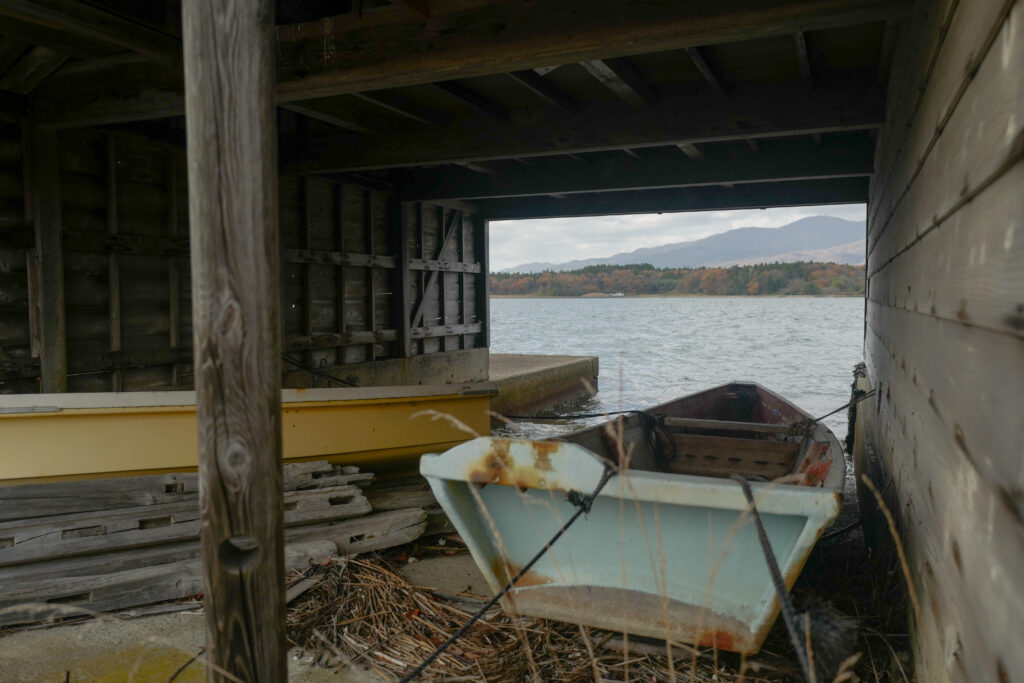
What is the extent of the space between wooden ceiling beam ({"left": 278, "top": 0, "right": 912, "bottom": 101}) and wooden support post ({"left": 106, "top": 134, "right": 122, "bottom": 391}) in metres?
2.29

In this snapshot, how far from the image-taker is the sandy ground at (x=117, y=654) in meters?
3.00

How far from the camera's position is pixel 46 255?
4938 millimetres

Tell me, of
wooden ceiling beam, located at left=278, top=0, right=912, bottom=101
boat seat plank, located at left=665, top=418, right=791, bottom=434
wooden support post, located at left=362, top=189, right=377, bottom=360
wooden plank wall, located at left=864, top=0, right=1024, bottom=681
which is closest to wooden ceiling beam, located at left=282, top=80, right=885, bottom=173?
wooden support post, located at left=362, top=189, right=377, bottom=360

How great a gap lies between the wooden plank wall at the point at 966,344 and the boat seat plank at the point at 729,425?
205 centimetres

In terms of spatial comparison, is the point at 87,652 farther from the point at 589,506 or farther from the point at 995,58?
the point at 995,58

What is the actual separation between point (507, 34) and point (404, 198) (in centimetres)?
552

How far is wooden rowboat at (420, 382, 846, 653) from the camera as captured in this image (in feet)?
8.22

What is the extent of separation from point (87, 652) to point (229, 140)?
9.35 ft

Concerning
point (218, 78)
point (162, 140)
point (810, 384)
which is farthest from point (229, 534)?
point (810, 384)

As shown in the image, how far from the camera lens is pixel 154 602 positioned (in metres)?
3.75

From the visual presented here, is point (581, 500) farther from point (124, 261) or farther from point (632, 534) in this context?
point (124, 261)

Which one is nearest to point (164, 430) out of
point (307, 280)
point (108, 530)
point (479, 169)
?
point (108, 530)

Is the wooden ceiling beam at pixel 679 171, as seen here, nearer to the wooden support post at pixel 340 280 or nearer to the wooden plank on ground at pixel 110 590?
the wooden support post at pixel 340 280

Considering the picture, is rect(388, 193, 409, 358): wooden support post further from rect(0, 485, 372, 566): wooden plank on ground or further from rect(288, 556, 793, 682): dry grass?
Result: rect(288, 556, 793, 682): dry grass
